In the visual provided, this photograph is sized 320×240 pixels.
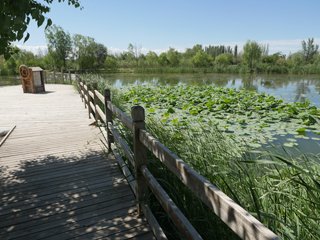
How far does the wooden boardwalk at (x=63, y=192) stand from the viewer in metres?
2.19

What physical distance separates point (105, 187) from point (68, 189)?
486 millimetres

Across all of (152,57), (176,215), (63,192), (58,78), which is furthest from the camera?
(152,57)

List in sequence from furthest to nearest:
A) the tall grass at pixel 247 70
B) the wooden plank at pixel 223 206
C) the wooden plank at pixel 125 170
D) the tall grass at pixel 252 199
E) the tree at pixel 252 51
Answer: the tree at pixel 252 51 < the tall grass at pixel 247 70 < the wooden plank at pixel 125 170 < the tall grass at pixel 252 199 < the wooden plank at pixel 223 206

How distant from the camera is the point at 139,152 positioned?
226 cm

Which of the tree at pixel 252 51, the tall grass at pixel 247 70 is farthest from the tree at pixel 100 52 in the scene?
the tree at pixel 252 51

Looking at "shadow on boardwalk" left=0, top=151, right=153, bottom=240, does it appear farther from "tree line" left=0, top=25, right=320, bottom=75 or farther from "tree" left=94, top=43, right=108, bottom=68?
"tree" left=94, top=43, right=108, bottom=68

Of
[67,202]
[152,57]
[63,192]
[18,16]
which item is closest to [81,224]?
[67,202]

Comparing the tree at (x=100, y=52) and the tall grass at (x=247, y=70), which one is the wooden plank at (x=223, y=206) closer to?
the tall grass at (x=247, y=70)

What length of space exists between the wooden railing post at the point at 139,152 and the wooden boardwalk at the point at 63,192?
257 millimetres

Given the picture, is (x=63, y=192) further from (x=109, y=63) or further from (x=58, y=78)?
(x=109, y=63)

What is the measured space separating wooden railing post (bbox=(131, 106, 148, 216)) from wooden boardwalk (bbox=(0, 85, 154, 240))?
0.26m

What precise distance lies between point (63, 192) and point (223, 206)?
245 cm

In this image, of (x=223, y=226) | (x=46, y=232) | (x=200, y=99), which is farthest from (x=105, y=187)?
(x=200, y=99)

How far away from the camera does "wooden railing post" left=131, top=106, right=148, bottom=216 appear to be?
217 cm
